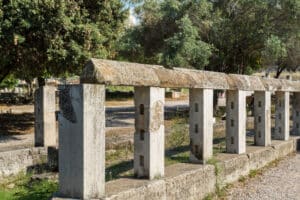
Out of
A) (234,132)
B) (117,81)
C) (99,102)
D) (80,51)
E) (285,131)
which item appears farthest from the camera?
(80,51)

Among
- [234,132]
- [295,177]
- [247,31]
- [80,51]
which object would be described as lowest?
[295,177]

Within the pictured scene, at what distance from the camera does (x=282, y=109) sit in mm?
12391

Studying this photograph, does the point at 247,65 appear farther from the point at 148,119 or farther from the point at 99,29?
the point at 148,119

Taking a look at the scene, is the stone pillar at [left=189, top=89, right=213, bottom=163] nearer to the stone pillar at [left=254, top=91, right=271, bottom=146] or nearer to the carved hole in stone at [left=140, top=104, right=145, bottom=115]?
the carved hole in stone at [left=140, top=104, right=145, bottom=115]

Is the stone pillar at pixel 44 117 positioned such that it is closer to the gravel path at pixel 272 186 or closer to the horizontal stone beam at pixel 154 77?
the horizontal stone beam at pixel 154 77

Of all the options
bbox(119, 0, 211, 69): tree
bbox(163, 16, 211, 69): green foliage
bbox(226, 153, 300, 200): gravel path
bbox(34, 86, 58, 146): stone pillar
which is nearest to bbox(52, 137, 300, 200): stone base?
bbox(226, 153, 300, 200): gravel path

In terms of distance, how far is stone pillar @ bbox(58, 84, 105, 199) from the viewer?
4.87 metres

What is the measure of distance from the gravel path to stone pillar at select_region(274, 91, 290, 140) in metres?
2.15

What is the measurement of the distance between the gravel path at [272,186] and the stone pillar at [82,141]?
327 cm

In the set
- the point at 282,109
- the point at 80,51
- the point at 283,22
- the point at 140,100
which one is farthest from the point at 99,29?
the point at 140,100

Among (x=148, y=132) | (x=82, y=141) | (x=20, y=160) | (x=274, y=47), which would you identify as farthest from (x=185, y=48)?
(x=82, y=141)

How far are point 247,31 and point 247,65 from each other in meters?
4.28

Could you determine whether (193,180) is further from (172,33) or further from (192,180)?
(172,33)

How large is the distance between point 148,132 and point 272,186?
3.35 m
